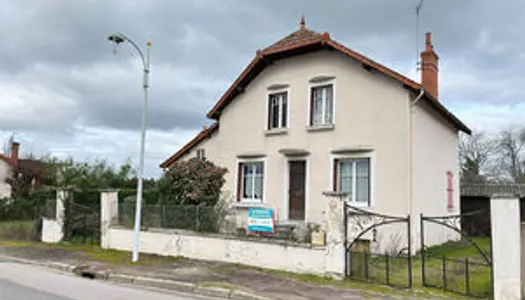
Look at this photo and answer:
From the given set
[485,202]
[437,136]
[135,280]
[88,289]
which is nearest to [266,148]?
[437,136]

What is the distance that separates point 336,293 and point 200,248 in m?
5.11

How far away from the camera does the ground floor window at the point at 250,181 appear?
15.5 metres

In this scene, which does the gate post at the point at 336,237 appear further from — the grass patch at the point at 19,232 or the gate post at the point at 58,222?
the grass patch at the point at 19,232

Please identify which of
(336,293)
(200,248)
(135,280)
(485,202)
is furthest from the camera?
(485,202)

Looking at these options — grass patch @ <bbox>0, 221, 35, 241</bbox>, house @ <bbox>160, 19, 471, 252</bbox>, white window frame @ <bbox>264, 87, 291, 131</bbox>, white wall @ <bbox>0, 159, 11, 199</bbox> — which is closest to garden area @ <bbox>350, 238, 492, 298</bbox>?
house @ <bbox>160, 19, 471, 252</bbox>

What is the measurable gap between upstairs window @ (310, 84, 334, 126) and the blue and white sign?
14.0 feet

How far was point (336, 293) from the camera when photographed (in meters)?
8.02

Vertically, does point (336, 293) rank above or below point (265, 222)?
below

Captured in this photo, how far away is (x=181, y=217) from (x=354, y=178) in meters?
5.54

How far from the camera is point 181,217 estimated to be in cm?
1272

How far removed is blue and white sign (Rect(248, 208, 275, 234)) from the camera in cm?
1093

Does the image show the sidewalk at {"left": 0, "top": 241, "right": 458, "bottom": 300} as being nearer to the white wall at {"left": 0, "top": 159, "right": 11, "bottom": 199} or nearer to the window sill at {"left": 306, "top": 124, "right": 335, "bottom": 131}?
the window sill at {"left": 306, "top": 124, "right": 335, "bottom": 131}

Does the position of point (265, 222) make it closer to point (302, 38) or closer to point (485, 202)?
point (302, 38)

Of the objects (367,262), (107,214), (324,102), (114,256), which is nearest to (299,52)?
(324,102)
